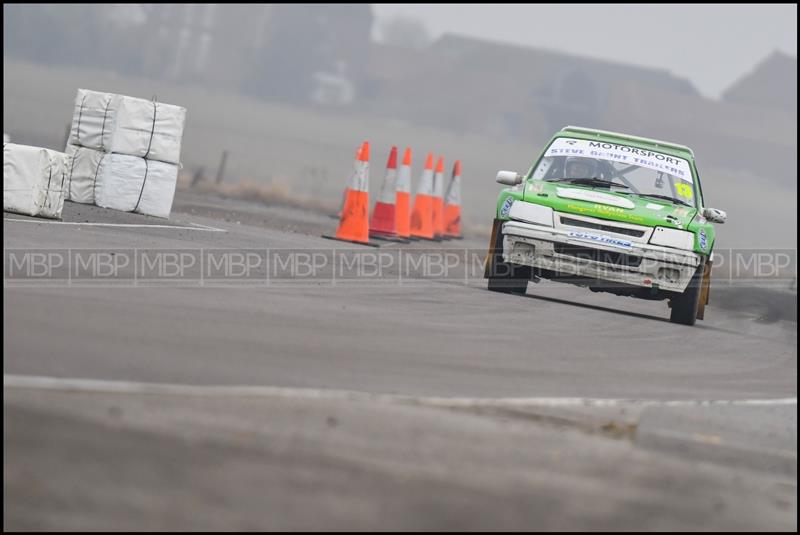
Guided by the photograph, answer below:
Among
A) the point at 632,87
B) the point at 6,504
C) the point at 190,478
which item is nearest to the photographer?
the point at 6,504

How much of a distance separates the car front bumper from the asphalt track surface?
1081mm

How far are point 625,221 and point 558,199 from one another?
0.64 m

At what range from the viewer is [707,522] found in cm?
601

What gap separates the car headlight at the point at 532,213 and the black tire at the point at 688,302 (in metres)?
1.39

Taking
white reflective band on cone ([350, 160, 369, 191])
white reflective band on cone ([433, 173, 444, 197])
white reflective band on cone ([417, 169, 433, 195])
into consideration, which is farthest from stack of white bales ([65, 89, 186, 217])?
white reflective band on cone ([433, 173, 444, 197])

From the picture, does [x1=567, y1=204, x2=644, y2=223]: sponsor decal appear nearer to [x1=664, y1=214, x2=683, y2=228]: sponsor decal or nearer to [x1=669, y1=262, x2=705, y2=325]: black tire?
[x1=664, y1=214, x2=683, y2=228]: sponsor decal

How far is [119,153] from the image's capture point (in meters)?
17.3

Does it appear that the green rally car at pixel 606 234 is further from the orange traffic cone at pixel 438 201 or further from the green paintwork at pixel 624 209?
the orange traffic cone at pixel 438 201

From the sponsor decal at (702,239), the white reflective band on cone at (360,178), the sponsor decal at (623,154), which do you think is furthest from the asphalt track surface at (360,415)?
the white reflective band on cone at (360,178)

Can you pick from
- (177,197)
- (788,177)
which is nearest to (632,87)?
(788,177)

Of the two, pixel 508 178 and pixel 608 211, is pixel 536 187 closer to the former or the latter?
pixel 508 178

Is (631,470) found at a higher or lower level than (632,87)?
lower

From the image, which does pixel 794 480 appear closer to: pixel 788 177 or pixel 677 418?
pixel 677 418

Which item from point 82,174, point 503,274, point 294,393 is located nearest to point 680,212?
point 503,274
